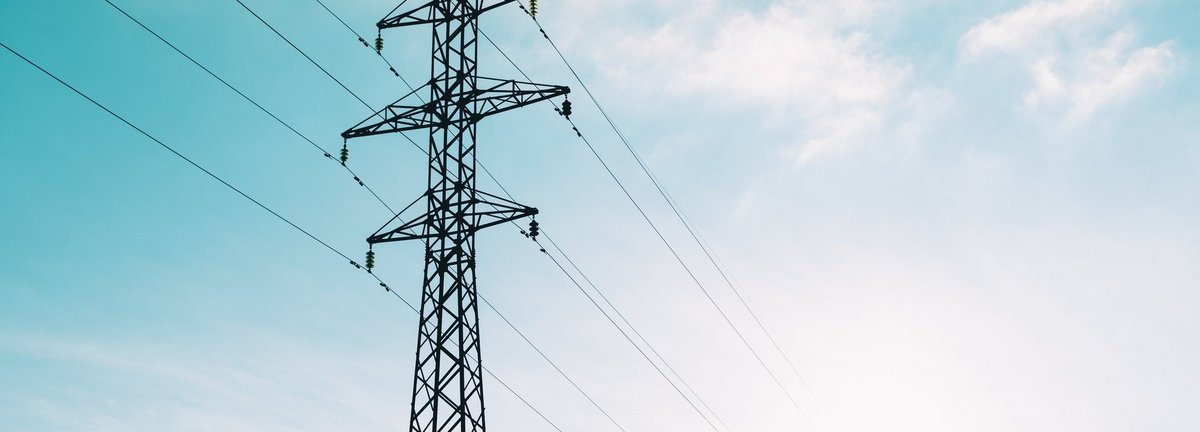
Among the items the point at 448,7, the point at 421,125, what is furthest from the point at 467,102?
the point at 448,7

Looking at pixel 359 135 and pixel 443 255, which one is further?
pixel 359 135

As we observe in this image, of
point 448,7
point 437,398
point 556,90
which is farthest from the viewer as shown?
point 448,7

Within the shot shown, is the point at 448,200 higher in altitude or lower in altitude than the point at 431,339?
higher

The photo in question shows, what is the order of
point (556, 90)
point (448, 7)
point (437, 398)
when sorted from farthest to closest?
point (448, 7), point (556, 90), point (437, 398)

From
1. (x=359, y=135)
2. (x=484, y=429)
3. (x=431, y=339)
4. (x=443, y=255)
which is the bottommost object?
(x=484, y=429)

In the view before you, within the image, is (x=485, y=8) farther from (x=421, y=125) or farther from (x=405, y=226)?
(x=405, y=226)

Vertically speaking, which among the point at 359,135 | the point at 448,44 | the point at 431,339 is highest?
the point at 448,44

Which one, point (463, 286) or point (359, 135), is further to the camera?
point (359, 135)

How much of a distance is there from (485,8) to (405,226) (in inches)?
261

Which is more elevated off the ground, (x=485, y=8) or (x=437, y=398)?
(x=485, y=8)

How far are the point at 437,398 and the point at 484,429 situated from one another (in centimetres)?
127

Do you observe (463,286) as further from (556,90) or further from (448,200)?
(556,90)

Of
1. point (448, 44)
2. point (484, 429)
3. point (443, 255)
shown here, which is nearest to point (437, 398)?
point (484, 429)

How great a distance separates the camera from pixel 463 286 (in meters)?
25.0
